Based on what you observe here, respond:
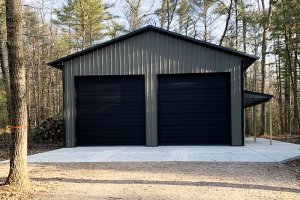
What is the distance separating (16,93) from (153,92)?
8566mm

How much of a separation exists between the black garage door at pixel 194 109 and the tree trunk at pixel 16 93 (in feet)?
28.5

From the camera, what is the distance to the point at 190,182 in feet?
22.0

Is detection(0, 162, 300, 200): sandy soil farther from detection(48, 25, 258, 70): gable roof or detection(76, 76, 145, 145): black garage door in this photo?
detection(48, 25, 258, 70): gable roof

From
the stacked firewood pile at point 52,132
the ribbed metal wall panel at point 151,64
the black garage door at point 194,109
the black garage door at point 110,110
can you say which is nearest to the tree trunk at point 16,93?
the ribbed metal wall panel at point 151,64

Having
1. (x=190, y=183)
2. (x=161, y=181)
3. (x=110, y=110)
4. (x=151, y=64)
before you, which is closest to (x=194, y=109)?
(x=151, y=64)

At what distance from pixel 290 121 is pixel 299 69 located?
4.27m

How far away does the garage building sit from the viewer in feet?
46.8

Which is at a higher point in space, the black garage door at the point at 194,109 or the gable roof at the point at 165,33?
the gable roof at the point at 165,33

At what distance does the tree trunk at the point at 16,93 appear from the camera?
20.5 feet

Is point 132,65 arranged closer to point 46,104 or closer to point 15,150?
point 15,150

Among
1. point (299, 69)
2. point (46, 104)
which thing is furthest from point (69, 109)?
point (299, 69)

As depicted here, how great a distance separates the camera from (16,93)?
6297mm

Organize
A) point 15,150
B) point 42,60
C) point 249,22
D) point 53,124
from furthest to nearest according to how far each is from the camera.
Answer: point 249,22 < point 42,60 < point 53,124 < point 15,150

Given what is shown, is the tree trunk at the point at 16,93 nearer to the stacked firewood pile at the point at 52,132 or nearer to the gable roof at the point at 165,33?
the gable roof at the point at 165,33
